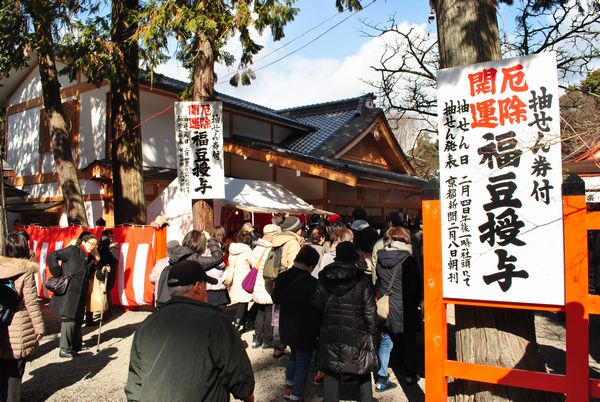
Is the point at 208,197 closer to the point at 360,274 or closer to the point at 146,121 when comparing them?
the point at 360,274

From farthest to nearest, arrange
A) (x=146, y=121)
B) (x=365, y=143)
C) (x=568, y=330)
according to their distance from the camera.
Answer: (x=365, y=143) → (x=146, y=121) → (x=568, y=330)

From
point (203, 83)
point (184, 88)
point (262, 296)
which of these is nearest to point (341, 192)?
point (184, 88)

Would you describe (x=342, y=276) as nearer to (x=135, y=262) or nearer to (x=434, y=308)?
(x=434, y=308)

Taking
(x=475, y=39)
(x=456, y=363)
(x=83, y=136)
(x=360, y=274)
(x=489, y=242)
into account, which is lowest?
(x=456, y=363)

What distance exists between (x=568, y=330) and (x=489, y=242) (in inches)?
30.7

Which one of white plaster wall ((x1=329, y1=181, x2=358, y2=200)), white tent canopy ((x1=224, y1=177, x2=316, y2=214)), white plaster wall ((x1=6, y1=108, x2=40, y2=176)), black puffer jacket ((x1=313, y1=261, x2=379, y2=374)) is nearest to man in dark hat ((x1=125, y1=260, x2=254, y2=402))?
black puffer jacket ((x1=313, y1=261, x2=379, y2=374))

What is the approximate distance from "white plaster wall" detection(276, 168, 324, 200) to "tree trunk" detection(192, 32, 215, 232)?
5455 millimetres

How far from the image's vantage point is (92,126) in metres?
13.1

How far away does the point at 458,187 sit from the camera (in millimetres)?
3461

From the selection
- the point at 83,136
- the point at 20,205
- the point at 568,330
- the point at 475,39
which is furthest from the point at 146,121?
the point at 568,330

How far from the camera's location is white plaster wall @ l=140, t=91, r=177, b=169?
12.8m

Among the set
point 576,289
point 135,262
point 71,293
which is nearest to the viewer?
point 576,289

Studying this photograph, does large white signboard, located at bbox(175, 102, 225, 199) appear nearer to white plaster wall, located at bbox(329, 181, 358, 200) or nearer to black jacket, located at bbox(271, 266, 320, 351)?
black jacket, located at bbox(271, 266, 320, 351)

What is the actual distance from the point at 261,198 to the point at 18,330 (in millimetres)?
7450
